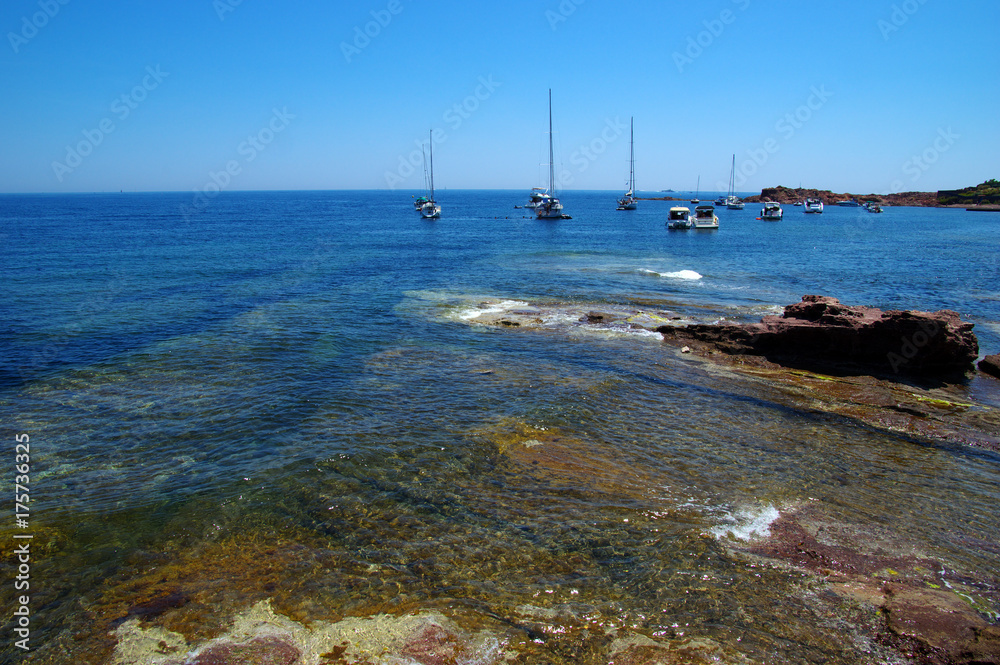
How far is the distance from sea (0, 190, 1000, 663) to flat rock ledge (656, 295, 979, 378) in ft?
4.88

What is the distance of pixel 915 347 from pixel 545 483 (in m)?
16.4

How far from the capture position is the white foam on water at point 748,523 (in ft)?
35.0

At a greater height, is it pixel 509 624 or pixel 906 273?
pixel 906 273

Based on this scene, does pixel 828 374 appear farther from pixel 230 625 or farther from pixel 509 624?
pixel 230 625

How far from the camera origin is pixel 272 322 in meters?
28.7

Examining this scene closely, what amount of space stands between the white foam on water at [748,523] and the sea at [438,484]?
0.06 meters

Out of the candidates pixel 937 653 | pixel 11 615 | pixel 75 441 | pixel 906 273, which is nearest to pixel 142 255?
pixel 75 441

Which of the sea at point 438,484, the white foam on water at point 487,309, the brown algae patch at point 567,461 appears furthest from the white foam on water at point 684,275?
the brown algae patch at point 567,461

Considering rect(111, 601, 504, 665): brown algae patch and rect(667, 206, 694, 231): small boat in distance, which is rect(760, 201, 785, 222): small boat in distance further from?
rect(111, 601, 504, 665): brown algae patch

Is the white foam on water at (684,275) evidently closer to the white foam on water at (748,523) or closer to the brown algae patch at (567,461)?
the brown algae patch at (567,461)

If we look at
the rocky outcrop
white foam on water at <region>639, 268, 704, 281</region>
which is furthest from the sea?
white foam on water at <region>639, 268, 704, 281</region>

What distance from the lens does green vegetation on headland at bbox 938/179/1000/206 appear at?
161500 millimetres

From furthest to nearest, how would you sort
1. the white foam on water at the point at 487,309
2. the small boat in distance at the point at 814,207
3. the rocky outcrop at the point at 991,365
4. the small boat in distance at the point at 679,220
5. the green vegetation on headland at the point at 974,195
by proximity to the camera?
the green vegetation on headland at the point at 974,195, the small boat in distance at the point at 814,207, the small boat in distance at the point at 679,220, the white foam on water at the point at 487,309, the rocky outcrop at the point at 991,365

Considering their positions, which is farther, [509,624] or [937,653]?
[509,624]
